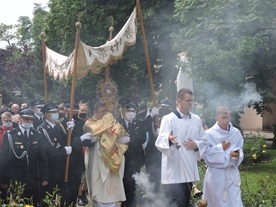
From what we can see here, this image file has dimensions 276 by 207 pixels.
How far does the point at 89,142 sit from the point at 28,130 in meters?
0.94

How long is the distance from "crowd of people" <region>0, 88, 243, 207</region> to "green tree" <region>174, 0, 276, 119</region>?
370cm

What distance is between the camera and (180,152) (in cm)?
842

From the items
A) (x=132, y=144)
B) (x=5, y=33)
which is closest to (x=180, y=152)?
(x=132, y=144)

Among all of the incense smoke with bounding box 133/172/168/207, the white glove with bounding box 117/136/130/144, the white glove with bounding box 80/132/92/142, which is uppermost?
the white glove with bounding box 80/132/92/142

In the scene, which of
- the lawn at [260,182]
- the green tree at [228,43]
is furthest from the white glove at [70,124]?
the green tree at [228,43]

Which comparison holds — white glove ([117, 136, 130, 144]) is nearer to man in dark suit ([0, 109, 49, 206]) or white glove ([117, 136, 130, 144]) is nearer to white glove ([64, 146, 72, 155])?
white glove ([64, 146, 72, 155])

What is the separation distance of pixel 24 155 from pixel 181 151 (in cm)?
226

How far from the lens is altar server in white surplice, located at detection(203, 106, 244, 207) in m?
8.52

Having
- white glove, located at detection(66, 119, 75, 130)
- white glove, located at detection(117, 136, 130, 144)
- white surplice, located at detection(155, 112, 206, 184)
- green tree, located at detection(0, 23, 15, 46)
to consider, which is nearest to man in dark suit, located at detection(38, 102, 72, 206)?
white glove, located at detection(66, 119, 75, 130)

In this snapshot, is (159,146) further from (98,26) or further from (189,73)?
(98,26)

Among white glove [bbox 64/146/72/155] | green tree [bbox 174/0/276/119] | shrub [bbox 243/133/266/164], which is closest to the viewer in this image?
white glove [bbox 64/146/72/155]

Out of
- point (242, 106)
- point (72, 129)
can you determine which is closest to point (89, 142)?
point (72, 129)

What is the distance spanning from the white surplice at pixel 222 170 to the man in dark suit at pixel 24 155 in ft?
7.77

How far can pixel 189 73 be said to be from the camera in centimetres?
1552
